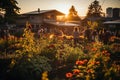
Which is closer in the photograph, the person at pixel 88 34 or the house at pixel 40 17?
the person at pixel 88 34

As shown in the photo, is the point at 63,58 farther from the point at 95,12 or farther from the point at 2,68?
the point at 95,12

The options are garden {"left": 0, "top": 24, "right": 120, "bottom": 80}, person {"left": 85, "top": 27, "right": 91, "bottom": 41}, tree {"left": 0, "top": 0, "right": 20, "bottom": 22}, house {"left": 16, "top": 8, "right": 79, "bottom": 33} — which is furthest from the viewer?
house {"left": 16, "top": 8, "right": 79, "bottom": 33}

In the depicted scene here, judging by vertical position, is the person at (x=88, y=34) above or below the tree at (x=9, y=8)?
below

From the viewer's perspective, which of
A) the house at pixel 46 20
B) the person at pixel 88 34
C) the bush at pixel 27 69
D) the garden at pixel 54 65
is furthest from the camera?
the house at pixel 46 20

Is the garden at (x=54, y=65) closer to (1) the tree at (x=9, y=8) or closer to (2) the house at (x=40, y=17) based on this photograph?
(1) the tree at (x=9, y=8)

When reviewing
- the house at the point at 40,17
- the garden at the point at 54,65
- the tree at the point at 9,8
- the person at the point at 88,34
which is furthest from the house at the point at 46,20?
the garden at the point at 54,65

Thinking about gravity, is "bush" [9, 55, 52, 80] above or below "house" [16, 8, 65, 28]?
below

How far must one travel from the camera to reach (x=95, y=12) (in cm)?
8538

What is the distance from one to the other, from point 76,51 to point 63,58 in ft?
2.74

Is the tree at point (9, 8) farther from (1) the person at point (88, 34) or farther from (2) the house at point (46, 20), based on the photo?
(2) the house at point (46, 20)

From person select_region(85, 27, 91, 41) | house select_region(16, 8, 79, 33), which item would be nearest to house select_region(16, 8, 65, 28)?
house select_region(16, 8, 79, 33)

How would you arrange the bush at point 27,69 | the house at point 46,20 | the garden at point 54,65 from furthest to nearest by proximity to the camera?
1. the house at point 46,20
2. the bush at point 27,69
3. the garden at point 54,65

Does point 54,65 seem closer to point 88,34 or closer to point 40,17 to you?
point 88,34

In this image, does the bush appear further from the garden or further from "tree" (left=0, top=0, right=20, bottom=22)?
"tree" (left=0, top=0, right=20, bottom=22)
